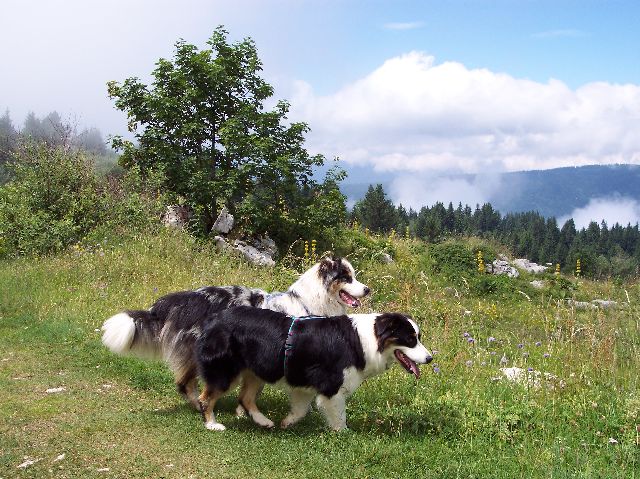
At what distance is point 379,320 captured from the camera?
16.8 ft

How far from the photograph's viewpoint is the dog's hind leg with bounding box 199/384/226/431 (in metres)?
5.24

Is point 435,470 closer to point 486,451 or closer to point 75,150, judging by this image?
point 486,451

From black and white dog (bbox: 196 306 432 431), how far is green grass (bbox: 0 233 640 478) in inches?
14.8

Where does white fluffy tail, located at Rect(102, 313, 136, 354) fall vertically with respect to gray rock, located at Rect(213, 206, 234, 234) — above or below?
below

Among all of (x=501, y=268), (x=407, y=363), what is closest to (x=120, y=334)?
(x=407, y=363)

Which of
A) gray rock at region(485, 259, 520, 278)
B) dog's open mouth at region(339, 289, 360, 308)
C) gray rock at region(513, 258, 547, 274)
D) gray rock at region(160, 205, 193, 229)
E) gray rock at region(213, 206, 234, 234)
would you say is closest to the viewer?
dog's open mouth at region(339, 289, 360, 308)

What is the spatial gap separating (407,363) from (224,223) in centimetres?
1093

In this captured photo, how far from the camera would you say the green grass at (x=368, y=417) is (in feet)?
14.5

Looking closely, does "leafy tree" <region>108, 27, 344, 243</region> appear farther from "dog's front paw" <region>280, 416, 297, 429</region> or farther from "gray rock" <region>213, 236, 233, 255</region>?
"dog's front paw" <region>280, 416, 297, 429</region>

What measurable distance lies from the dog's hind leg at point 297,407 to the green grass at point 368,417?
15 centimetres

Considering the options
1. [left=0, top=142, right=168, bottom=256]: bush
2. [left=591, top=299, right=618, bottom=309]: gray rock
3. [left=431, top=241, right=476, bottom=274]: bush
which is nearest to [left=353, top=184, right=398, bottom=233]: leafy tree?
[left=431, top=241, right=476, bottom=274]: bush

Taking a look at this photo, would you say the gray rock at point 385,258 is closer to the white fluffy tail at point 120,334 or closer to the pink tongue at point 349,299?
the pink tongue at point 349,299

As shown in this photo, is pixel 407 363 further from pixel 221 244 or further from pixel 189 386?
pixel 221 244

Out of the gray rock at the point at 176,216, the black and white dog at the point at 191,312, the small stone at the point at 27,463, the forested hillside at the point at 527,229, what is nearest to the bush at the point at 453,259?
the gray rock at the point at 176,216
